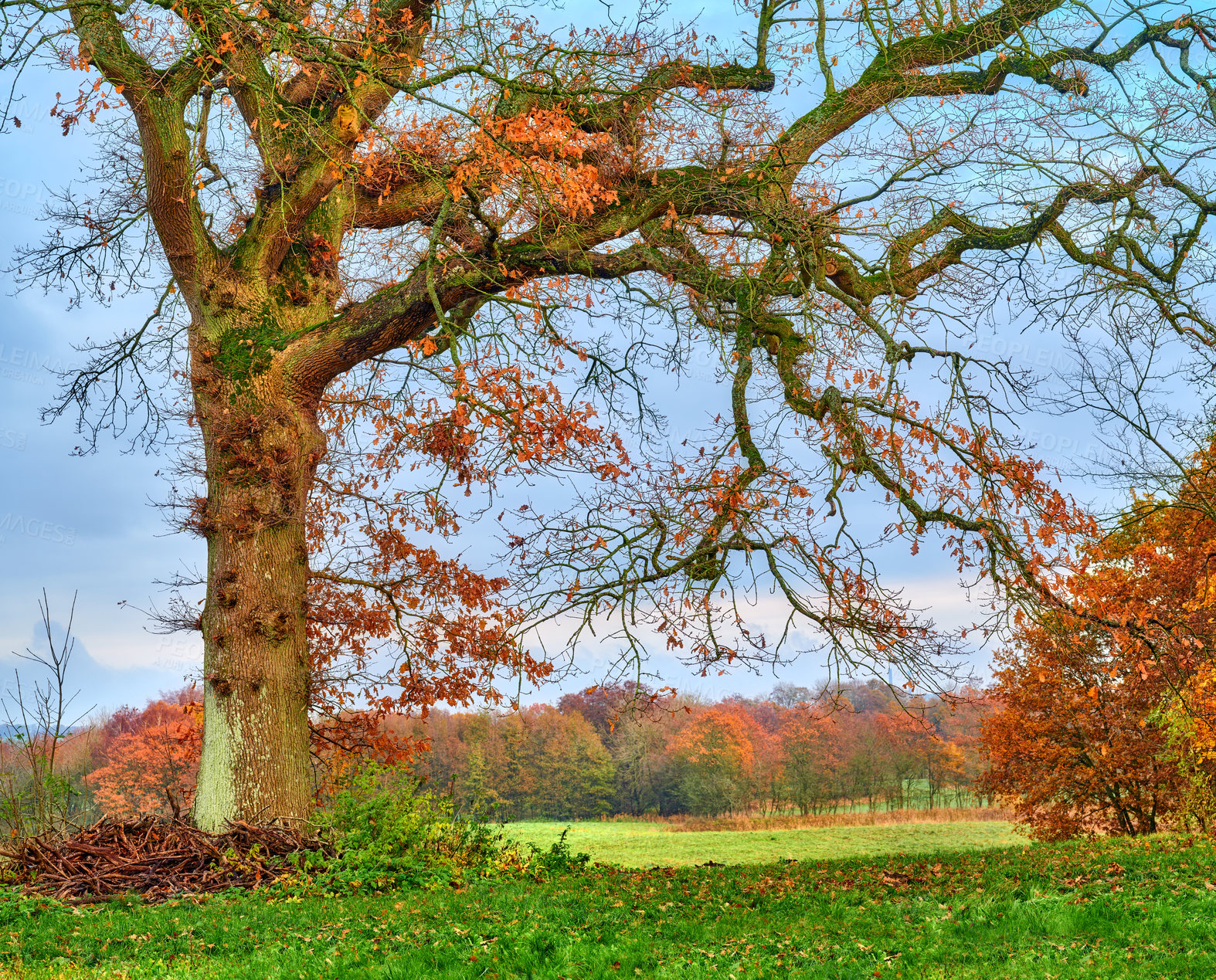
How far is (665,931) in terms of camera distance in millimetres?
6691

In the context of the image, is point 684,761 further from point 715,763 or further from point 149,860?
point 149,860

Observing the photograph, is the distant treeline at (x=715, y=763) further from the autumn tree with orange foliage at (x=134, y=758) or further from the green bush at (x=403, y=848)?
the green bush at (x=403, y=848)

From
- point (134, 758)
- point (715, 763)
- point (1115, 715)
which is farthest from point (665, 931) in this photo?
point (134, 758)

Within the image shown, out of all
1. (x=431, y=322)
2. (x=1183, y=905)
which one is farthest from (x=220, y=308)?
(x=1183, y=905)

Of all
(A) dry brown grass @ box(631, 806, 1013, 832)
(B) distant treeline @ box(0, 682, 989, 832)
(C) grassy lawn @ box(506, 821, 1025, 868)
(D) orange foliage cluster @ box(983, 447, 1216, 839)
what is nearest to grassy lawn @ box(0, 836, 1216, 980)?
(D) orange foliage cluster @ box(983, 447, 1216, 839)

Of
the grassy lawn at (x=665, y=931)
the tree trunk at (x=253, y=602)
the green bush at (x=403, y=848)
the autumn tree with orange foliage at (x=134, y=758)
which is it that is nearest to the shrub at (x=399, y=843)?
the green bush at (x=403, y=848)

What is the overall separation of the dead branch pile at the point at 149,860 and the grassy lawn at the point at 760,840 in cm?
1072

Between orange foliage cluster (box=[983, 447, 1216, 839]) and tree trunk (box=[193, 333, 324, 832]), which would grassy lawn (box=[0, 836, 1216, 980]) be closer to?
tree trunk (box=[193, 333, 324, 832])

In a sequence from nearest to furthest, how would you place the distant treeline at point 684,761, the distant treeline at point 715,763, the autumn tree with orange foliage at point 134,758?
the autumn tree with orange foliage at point 134,758 → the distant treeline at point 684,761 → the distant treeline at point 715,763

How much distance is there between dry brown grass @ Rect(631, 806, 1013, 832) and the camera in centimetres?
3120

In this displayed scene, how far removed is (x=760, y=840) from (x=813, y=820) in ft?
24.9

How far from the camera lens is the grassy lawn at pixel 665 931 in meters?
5.59

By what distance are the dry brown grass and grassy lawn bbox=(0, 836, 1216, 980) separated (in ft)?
75.9

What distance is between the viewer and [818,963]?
5648 millimetres
